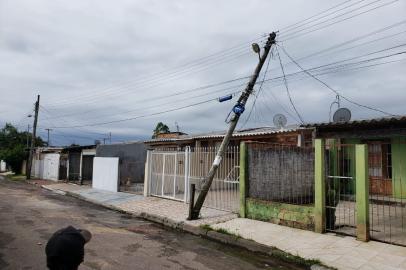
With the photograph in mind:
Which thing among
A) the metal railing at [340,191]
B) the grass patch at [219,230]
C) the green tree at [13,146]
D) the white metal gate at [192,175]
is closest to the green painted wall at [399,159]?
the metal railing at [340,191]

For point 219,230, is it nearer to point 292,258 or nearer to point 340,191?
point 292,258

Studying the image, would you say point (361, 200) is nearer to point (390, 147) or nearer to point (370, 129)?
point (370, 129)

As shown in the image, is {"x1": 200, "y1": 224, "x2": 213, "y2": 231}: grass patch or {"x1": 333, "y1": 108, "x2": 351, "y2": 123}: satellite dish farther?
{"x1": 333, "y1": 108, "x2": 351, "y2": 123}: satellite dish

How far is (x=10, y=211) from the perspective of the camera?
12672 millimetres

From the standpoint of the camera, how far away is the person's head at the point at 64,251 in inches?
118

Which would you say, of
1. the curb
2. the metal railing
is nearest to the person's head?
the curb

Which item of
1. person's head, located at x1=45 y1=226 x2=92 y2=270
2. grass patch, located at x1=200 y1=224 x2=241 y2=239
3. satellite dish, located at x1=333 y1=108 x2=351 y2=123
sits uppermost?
satellite dish, located at x1=333 y1=108 x2=351 y2=123

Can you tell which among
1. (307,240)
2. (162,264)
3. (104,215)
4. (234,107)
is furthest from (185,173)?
(162,264)

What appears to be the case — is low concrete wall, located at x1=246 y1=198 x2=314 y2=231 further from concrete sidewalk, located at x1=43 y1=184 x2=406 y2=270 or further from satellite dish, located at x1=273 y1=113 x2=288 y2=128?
satellite dish, located at x1=273 y1=113 x2=288 y2=128

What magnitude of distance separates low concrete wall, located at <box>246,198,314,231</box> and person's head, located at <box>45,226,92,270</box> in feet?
23.5

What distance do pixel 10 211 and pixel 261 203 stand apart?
867cm

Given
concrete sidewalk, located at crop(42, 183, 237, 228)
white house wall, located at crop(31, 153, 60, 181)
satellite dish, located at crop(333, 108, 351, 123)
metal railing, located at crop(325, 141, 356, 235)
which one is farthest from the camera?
white house wall, located at crop(31, 153, 60, 181)

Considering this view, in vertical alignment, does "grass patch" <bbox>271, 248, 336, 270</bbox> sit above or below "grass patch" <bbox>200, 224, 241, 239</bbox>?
below

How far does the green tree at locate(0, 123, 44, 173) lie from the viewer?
39375 millimetres
